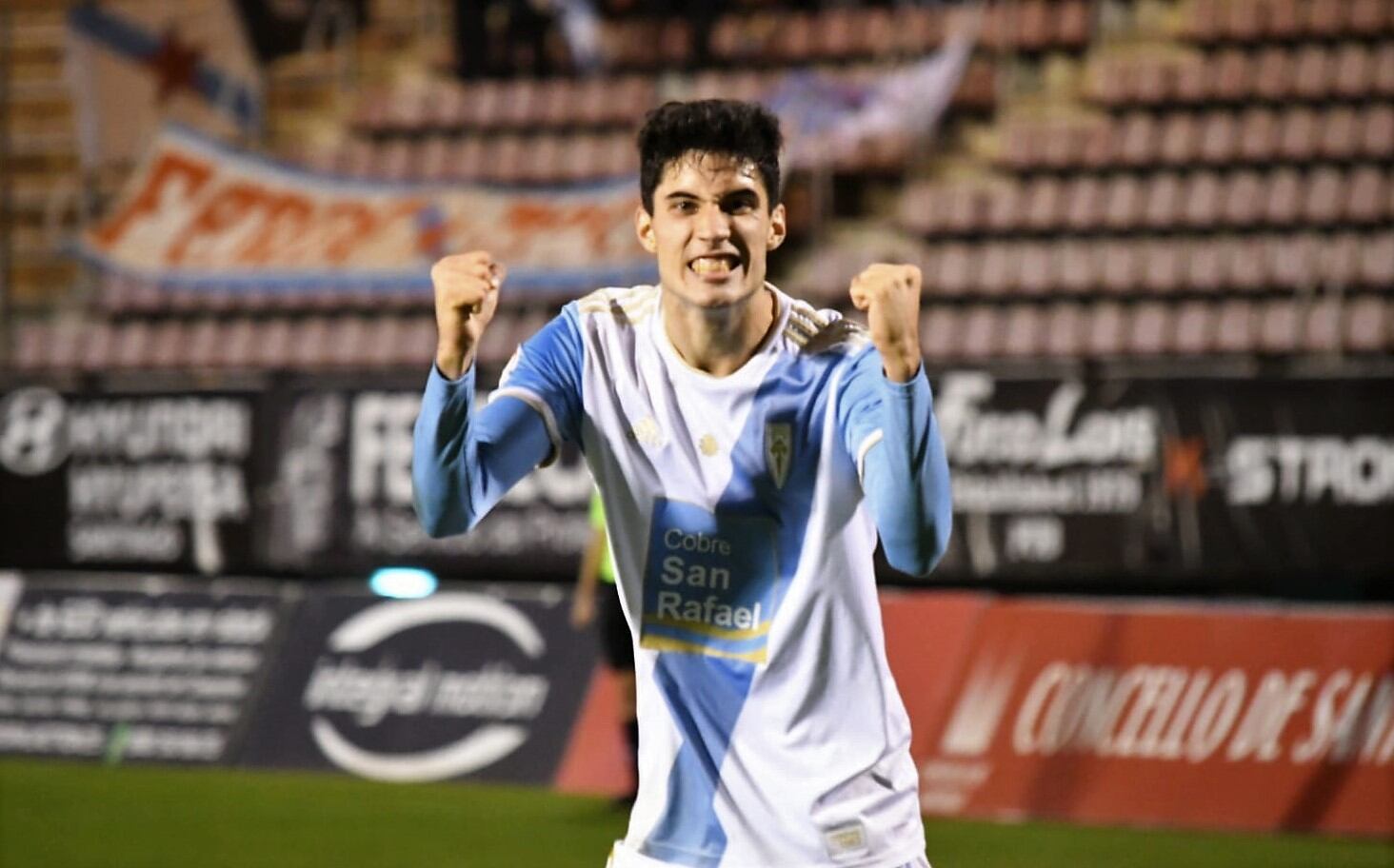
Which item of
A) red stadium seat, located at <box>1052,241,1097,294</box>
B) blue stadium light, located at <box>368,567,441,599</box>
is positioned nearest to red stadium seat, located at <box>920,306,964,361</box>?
red stadium seat, located at <box>1052,241,1097,294</box>

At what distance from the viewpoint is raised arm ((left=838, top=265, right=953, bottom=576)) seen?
3.32 m

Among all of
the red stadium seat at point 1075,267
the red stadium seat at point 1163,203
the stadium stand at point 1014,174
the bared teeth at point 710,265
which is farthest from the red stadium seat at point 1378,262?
the bared teeth at point 710,265

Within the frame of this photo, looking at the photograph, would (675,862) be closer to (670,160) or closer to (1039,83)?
(670,160)

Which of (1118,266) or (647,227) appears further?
(1118,266)

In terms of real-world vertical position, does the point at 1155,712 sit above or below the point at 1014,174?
below

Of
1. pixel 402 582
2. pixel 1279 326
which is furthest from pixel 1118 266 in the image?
pixel 402 582

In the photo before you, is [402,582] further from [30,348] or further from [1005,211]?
[30,348]

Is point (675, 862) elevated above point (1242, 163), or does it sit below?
below

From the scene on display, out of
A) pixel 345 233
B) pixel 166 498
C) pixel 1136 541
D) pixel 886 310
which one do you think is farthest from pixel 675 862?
pixel 345 233

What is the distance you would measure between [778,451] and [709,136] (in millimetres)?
549

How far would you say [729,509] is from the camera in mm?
3713

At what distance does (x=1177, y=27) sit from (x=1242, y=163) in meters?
1.84

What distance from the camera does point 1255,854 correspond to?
9.26 m

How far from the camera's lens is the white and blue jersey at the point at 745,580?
11.9ft
